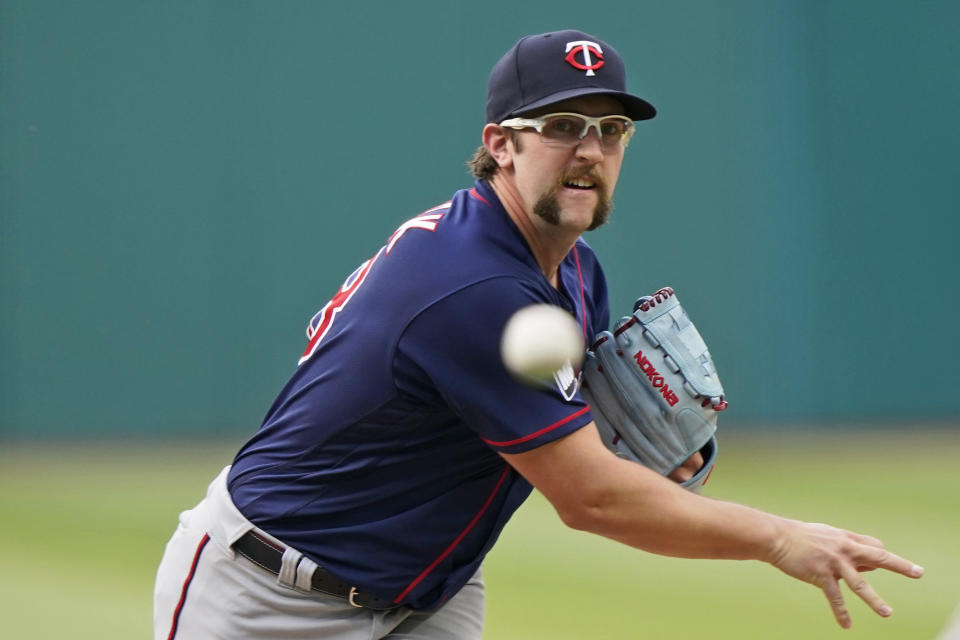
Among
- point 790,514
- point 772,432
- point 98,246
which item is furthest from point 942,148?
point 98,246

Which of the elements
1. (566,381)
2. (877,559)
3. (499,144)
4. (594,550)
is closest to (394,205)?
(594,550)

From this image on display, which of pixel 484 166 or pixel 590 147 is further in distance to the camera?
pixel 484 166

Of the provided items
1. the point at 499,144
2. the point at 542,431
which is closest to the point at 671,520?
the point at 542,431

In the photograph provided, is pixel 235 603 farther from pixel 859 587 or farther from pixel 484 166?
pixel 859 587

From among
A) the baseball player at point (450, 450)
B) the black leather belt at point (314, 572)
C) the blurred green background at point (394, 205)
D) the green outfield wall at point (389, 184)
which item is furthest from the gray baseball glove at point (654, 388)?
the green outfield wall at point (389, 184)

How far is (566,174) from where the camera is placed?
3143mm

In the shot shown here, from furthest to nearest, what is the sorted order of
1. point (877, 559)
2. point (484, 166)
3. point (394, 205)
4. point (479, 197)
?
point (394, 205) → point (484, 166) → point (479, 197) → point (877, 559)

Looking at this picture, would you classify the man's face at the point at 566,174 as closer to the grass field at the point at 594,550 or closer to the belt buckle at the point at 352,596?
the belt buckle at the point at 352,596

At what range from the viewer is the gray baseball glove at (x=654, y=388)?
3404 millimetres

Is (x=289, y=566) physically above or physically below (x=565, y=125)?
below

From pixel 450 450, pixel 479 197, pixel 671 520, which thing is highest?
pixel 479 197

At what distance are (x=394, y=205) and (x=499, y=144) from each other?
25.6 feet

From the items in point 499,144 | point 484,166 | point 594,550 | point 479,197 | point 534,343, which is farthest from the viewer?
point 594,550

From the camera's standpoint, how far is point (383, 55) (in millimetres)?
10938
